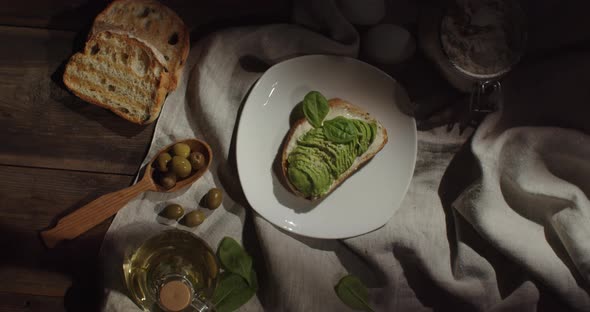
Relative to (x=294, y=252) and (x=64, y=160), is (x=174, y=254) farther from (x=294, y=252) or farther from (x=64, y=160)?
(x=64, y=160)

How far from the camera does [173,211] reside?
5.54 feet

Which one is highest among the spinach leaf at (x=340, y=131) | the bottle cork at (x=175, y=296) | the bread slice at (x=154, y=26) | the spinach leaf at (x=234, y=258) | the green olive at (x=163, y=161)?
the bread slice at (x=154, y=26)

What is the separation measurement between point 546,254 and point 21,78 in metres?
1.91

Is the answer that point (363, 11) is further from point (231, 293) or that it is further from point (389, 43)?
point (231, 293)

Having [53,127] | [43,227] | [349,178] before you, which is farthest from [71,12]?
[349,178]

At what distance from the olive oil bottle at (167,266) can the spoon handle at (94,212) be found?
167 mm

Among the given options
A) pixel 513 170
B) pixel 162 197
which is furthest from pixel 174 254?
pixel 513 170

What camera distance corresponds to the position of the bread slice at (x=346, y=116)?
5.64ft

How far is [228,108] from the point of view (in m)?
1.77

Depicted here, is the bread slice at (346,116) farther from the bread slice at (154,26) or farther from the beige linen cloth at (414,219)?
the bread slice at (154,26)

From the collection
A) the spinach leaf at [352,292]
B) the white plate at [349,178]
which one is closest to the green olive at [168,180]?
the white plate at [349,178]

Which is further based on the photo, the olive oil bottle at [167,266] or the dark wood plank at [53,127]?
the dark wood plank at [53,127]

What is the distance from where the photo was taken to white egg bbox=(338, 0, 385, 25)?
173cm

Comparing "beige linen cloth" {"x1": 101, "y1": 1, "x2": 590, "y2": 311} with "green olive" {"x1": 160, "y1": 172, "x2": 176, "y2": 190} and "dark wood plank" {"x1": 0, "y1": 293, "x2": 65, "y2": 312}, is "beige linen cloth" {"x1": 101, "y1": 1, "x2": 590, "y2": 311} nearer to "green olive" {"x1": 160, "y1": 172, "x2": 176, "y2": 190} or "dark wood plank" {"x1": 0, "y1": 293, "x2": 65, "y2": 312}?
"green olive" {"x1": 160, "y1": 172, "x2": 176, "y2": 190}
